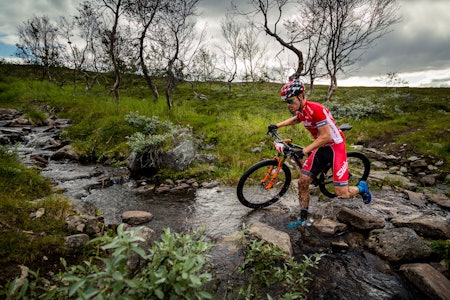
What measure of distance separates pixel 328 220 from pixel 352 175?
3.55 metres

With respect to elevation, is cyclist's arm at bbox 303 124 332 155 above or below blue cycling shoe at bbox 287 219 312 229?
above

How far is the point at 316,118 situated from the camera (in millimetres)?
4770

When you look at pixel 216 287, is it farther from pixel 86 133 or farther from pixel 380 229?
pixel 86 133

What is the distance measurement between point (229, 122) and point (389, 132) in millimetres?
9466

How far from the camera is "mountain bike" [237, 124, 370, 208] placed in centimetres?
557

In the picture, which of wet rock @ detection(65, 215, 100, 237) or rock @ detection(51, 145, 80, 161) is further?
rock @ detection(51, 145, 80, 161)

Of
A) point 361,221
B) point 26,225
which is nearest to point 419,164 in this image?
point 361,221

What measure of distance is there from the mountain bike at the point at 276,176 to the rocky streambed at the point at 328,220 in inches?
13.7

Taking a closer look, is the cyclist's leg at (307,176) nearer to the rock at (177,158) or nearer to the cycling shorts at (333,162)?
the cycling shorts at (333,162)

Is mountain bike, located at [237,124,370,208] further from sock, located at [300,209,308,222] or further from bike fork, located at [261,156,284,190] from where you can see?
sock, located at [300,209,308,222]

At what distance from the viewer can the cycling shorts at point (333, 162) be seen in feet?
16.4

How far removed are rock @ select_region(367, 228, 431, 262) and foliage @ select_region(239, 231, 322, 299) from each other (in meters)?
1.45

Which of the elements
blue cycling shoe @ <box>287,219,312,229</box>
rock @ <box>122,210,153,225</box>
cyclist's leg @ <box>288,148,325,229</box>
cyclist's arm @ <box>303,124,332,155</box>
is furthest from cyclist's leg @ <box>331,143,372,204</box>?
rock @ <box>122,210,153,225</box>

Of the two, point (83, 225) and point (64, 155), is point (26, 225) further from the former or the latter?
point (64, 155)
